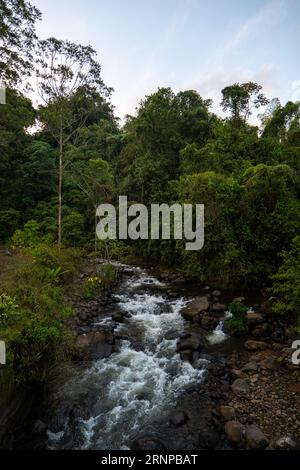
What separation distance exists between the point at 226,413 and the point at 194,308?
534 cm

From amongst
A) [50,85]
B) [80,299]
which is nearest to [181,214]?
[80,299]

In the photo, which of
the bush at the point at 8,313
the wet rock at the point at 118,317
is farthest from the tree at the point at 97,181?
the bush at the point at 8,313

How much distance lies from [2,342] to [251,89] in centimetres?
2371

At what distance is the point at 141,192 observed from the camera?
75.4 ft

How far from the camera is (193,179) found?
47.8ft

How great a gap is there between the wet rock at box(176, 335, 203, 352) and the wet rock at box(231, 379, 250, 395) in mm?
1782

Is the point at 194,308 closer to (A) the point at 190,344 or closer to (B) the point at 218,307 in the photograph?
(B) the point at 218,307

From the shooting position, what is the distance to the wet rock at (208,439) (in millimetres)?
5348

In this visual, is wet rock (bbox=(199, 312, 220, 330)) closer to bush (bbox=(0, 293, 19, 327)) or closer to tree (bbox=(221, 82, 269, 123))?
bush (bbox=(0, 293, 19, 327))

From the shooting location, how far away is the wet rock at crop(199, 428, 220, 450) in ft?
17.5

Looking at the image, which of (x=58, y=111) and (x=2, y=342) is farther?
(x=58, y=111)

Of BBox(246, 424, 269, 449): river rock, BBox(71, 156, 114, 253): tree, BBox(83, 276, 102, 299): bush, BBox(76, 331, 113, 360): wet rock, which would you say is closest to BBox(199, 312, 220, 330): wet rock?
BBox(76, 331, 113, 360): wet rock

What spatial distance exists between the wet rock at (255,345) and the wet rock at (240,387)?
1621 mm
